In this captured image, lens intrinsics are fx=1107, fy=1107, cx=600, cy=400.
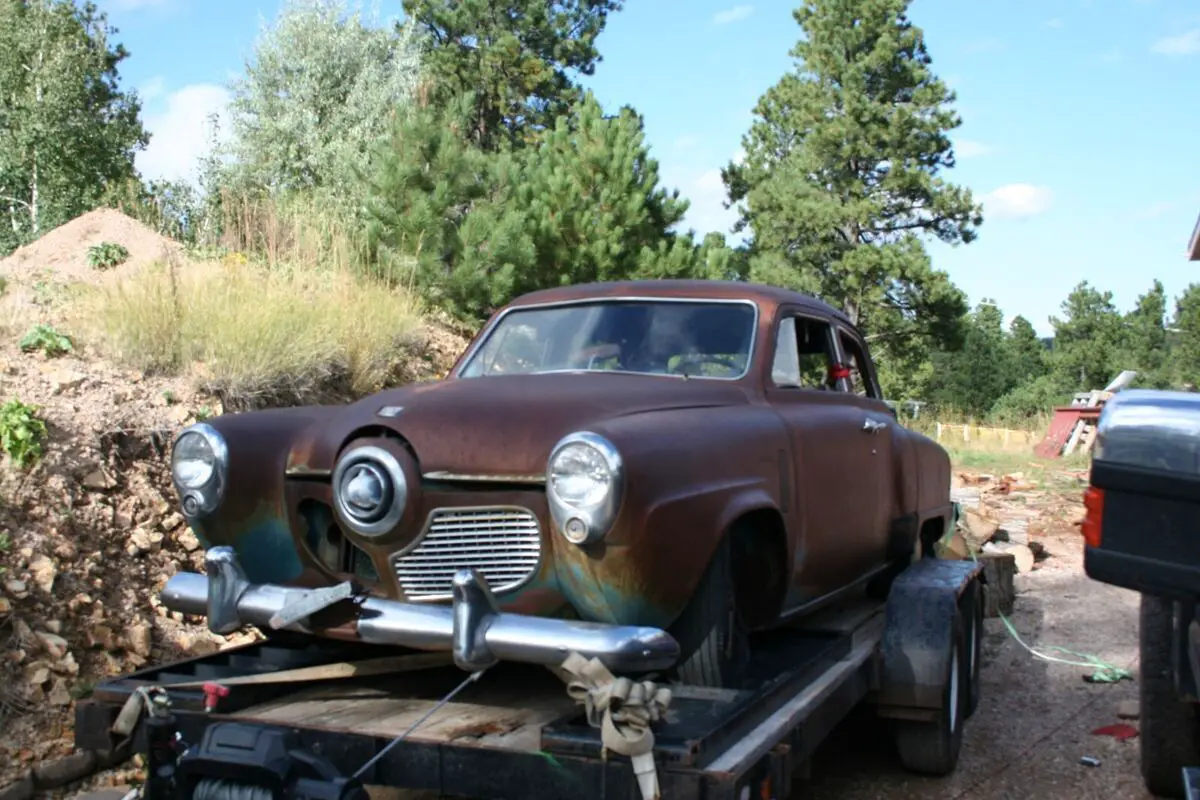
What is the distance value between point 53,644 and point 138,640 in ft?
1.27

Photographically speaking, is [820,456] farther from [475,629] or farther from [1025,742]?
[1025,742]

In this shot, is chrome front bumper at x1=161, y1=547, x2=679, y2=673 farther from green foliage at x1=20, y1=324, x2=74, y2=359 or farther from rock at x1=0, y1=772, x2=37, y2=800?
green foliage at x1=20, y1=324, x2=74, y2=359

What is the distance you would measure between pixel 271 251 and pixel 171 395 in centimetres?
279

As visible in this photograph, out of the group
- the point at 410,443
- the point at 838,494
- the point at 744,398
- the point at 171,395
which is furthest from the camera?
the point at 171,395

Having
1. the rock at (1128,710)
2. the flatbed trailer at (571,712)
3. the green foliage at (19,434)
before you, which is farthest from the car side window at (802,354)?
the green foliage at (19,434)

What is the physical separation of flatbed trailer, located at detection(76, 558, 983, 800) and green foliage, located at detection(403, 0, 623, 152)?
23.3 m

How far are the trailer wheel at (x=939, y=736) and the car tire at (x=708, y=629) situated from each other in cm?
132

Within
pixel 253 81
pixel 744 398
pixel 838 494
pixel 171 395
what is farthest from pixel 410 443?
pixel 253 81

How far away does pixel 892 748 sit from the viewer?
15.9 feet

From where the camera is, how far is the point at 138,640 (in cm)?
503

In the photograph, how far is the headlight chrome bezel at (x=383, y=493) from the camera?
3.12 metres

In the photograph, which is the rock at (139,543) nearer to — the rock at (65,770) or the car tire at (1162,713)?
the rock at (65,770)

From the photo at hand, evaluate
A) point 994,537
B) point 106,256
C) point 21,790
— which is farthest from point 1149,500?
point 106,256

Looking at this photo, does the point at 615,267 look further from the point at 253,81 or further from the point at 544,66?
the point at 544,66
